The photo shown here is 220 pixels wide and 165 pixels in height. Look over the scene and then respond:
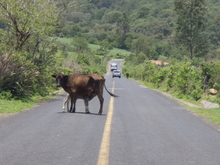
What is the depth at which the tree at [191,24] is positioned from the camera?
170 feet

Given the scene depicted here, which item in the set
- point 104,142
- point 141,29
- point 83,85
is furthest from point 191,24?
point 141,29

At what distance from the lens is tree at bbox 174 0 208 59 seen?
5184cm

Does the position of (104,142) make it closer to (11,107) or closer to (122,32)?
(11,107)

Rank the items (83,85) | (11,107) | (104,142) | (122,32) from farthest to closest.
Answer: (122,32), (11,107), (83,85), (104,142)

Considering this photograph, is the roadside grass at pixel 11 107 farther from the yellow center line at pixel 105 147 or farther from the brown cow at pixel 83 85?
the yellow center line at pixel 105 147

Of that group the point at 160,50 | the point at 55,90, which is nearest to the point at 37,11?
the point at 55,90

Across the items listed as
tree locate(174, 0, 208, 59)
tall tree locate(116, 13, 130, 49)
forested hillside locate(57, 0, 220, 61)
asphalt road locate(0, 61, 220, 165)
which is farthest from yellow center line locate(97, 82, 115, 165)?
tall tree locate(116, 13, 130, 49)

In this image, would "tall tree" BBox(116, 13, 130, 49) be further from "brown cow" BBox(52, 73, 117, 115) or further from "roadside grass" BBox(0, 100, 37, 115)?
"brown cow" BBox(52, 73, 117, 115)

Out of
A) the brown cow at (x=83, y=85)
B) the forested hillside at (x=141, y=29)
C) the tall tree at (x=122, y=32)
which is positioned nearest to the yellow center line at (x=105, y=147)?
the brown cow at (x=83, y=85)

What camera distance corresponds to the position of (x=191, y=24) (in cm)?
5306

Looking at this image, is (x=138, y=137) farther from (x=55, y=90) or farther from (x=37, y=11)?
(x=55, y=90)

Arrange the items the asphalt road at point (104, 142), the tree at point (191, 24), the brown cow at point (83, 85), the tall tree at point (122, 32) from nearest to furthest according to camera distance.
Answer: the asphalt road at point (104, 142) → the brown cow at point (83, 85) → the tree at point (191, 24) → the tall tree at point (122, 32)

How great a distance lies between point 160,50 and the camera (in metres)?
128

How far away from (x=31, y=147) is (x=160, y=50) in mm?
123799
